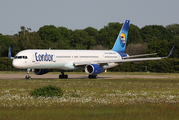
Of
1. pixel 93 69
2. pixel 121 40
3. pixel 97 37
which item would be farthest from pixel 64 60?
pixel 97 37

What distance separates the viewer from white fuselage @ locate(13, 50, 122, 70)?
38.9 meters

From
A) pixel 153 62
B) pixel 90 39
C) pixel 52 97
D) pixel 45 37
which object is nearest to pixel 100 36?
pixel 90 39

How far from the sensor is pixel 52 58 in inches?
1609

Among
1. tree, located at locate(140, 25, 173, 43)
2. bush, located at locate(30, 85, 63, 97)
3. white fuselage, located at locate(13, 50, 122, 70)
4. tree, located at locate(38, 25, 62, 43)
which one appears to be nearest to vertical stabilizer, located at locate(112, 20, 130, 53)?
white fuselage, located at locate(13, 50, 122, 70)

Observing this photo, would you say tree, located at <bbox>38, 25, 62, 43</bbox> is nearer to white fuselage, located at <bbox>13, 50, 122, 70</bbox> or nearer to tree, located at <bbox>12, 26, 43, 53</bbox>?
tree, located at <bbox>12, 26, 43, 53</bbox>

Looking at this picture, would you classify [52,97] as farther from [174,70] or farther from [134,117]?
[174,70]

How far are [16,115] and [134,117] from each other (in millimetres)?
4571

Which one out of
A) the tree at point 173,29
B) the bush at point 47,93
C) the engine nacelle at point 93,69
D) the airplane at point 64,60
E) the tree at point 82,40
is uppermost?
the tree at point 173,29

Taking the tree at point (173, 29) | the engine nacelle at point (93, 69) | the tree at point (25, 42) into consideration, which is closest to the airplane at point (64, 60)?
the engine nacelle at point (93, 69)

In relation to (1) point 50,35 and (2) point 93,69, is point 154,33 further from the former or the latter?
(2) point 93,69

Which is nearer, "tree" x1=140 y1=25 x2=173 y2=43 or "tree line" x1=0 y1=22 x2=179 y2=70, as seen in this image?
"tree line" x1=0 y1=22 x2=179 y2=70

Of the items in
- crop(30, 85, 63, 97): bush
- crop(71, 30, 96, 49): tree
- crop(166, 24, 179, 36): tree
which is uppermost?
crop(166, 24, 179, 36): tree

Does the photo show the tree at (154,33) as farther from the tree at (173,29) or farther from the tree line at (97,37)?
the tree at (173,29)

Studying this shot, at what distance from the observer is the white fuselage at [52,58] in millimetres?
38875
